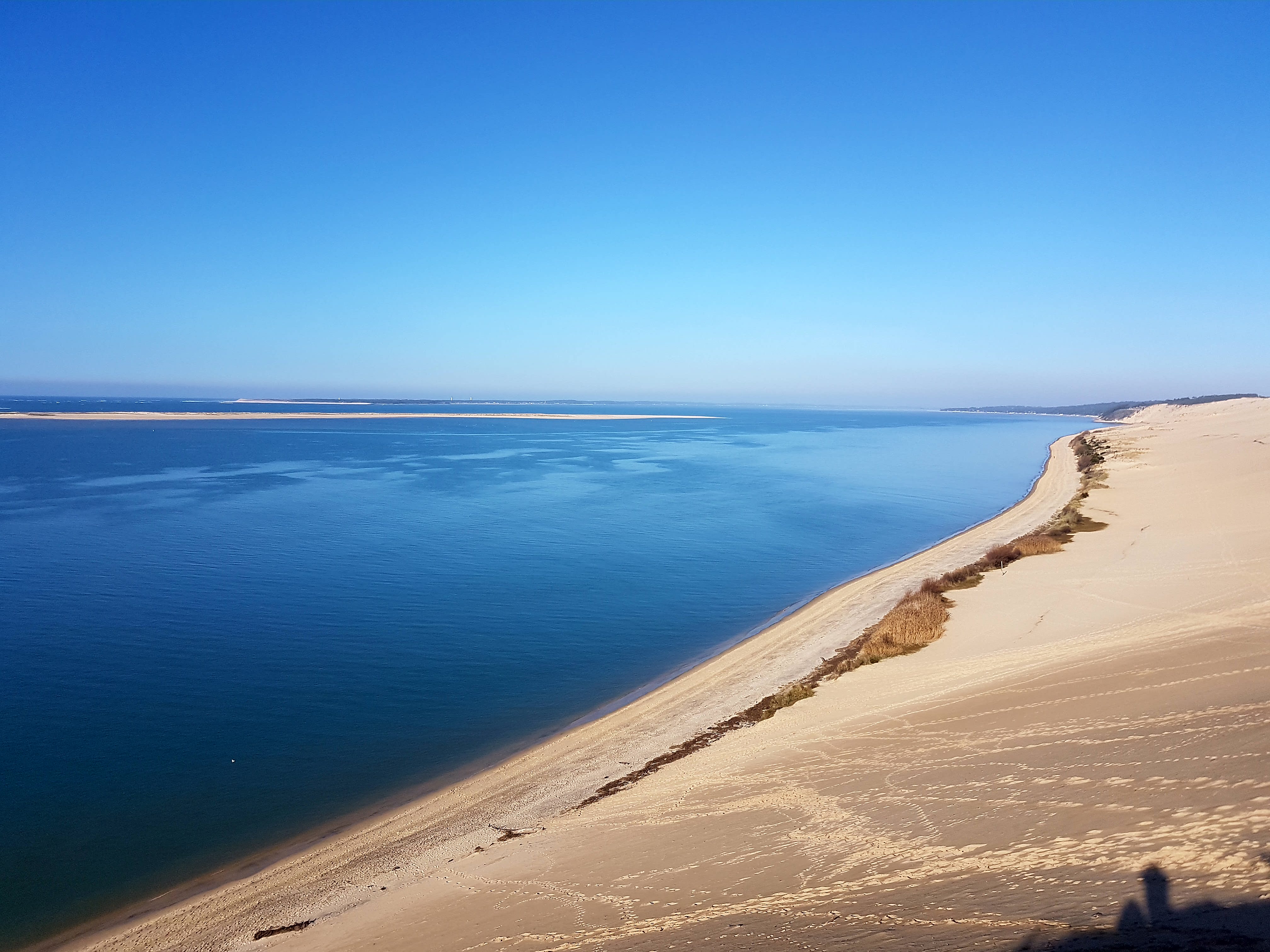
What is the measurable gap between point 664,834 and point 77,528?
108ft

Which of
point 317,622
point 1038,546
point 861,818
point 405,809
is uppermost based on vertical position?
point 1038,546

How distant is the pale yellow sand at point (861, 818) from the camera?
6613 millimetres

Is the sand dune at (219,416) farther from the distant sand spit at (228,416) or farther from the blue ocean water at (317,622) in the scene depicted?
the blue ocean water at (317,622)

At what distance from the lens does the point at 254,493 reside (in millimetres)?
42875

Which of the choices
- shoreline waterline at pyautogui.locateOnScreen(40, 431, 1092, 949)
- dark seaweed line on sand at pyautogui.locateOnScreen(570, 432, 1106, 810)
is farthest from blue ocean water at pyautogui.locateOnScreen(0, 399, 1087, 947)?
dark seaweed line on sand at pyautogui.locateOnScreen(570, 432, 1106, 810)

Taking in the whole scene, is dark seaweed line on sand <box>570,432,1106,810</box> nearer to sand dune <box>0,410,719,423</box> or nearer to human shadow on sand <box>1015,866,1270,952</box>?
human shadow on sand <box>1015,866,1270,952</box>

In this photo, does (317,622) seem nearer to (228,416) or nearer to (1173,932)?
(1173,932)

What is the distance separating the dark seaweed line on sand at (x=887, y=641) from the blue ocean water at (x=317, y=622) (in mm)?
2968

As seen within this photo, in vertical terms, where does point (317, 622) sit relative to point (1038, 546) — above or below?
below

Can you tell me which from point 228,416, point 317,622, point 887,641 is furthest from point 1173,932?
point 228,416

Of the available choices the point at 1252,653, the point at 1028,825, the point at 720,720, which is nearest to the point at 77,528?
the point at 720,720

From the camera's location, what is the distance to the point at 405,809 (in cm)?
1080

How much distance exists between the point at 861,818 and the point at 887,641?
309 inches

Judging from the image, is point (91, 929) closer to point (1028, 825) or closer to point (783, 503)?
point (1028, 825)
